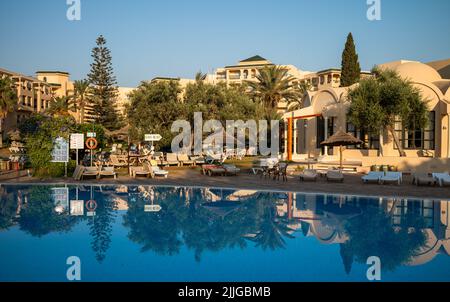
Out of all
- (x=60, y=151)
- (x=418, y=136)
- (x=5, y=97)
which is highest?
(x=5, y=97)

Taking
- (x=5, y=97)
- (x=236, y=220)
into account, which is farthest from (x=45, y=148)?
(x=5, y=97)

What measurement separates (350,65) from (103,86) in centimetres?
2382

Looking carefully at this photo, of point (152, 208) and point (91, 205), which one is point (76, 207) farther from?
point (152, 208)

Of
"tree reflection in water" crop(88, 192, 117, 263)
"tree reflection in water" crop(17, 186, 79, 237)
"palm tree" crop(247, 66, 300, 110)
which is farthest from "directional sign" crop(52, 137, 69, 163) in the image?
"palm tree" crop(247, 66, 300, 110)

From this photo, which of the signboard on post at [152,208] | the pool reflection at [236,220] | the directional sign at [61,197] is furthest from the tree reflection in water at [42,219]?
the signboard on post at [152,208]

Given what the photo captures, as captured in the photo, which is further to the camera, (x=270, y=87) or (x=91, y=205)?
(x=270, y=87)

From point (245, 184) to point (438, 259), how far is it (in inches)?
353

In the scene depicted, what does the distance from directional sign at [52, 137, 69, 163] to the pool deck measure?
55.4 inches

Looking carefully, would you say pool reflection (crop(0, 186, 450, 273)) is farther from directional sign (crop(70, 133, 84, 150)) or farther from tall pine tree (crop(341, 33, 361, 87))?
tall pine tree (crop(341, 33, 361, 87))

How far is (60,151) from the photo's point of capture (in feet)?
60.7

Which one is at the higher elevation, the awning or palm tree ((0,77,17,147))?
palm tree ((0,77,17,147))

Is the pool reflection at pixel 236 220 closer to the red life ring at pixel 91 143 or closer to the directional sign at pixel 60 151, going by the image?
the directional sign at pixel 60 151

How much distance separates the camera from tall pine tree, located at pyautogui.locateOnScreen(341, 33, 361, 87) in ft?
117

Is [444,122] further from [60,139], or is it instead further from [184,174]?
[60,139]
